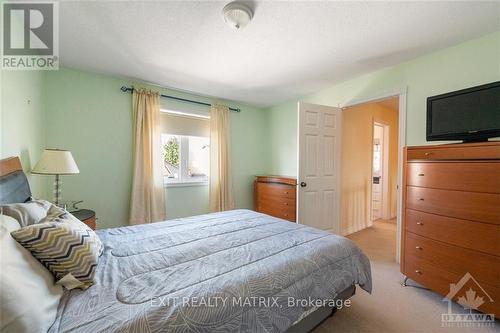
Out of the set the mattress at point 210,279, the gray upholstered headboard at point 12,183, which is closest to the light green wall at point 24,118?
the gray upholstered headboard at point 12,183

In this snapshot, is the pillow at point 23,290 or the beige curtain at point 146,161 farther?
the beige curtain at point 146,161

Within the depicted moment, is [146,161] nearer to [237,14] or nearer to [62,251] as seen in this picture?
[62,251]

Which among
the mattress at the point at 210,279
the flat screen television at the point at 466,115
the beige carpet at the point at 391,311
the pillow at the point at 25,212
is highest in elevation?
the flat screen television at the point at 466,115

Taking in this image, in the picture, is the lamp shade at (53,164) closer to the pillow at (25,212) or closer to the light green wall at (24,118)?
the light green wall at (24,118)

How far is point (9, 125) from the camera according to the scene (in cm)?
152

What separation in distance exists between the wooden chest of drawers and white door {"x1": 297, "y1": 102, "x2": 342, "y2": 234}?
0.29 meters

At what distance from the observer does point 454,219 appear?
163cm

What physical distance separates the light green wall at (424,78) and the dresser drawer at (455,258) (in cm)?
110

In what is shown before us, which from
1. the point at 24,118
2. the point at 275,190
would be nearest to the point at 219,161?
the point at 275,190

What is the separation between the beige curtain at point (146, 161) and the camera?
288cm

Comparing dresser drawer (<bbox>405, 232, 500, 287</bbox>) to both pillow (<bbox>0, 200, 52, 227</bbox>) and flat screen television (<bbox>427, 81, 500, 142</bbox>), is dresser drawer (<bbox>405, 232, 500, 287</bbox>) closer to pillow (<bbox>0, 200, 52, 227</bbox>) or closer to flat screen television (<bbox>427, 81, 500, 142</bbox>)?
flat screen television (<bbox>427, 81, 500, 142</bbox>)

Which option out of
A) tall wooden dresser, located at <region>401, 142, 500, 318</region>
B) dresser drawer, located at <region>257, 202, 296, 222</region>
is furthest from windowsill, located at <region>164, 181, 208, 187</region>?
tall wooden dresser, located at <region>401, 142, 500, 318</region>

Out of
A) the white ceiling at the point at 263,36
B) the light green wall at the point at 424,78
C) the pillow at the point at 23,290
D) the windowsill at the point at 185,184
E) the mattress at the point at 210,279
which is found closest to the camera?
the pillow at the point at 23,290

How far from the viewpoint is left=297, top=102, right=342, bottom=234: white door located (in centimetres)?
278
